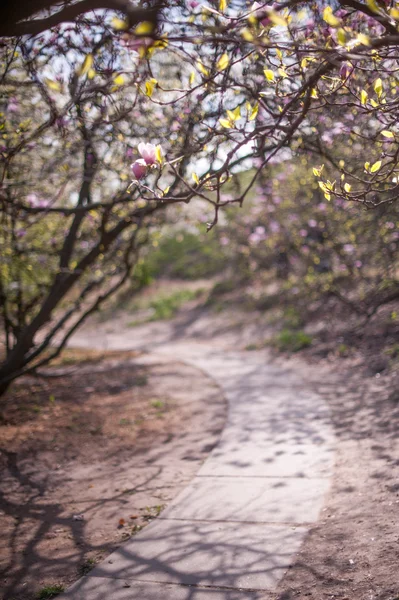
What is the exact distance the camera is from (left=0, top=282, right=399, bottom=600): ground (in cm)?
363

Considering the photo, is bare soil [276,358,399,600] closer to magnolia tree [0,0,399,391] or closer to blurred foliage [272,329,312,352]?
magnolia tree [0,0,399,391]

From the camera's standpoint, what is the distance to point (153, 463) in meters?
6.11

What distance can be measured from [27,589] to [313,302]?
10233 mm

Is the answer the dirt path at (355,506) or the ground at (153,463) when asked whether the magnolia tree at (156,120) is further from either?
the dirt path at (355,506)

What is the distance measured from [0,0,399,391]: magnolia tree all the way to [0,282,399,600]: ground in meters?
1.41

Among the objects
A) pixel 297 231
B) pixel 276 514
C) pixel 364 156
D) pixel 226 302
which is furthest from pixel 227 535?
pixel 226 302

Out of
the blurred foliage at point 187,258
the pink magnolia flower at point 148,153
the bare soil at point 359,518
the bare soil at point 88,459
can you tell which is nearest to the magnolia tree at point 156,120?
the pink magnolia flower at point 148,153

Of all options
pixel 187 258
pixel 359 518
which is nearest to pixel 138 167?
pixel 359 518

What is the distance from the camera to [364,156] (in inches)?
237

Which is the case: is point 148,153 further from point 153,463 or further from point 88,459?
point 88,459

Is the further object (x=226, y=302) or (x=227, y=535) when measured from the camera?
(x=226, y=302)

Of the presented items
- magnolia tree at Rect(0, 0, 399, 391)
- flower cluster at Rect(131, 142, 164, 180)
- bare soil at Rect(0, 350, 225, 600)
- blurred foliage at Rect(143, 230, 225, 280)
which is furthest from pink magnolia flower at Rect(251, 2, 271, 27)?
blurred foliage at Rect(143, 230, 225, 280)

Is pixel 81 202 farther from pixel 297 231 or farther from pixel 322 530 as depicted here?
pixel 297 231

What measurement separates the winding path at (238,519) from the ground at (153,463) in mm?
161
